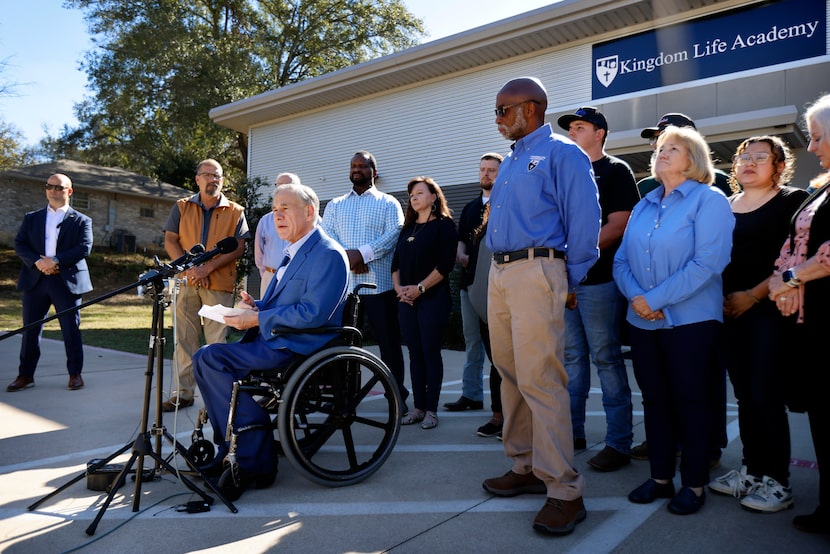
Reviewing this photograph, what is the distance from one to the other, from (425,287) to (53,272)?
3.37 meters

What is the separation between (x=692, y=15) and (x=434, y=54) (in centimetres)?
490

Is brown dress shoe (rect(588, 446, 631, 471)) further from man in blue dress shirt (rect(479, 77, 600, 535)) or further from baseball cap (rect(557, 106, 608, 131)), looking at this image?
baseball cap (rect(557, 106, 608, 131))

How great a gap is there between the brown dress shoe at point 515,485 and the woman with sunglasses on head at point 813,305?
42.3 inches

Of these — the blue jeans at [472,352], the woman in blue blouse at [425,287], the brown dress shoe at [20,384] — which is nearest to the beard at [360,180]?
the woman in blue blouse at [425,287]

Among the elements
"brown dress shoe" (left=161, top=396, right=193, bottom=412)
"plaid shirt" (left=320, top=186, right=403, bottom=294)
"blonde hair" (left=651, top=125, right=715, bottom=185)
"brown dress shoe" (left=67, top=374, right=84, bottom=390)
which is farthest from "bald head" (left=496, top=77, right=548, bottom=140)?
"brown dress shoe" (left=67, top=374, right=84, bottom=390)

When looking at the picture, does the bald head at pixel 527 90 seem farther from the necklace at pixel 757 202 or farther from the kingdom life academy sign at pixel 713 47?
the kingdom life academy sign at pixel 713 47

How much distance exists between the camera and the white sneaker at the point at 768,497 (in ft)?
9.06

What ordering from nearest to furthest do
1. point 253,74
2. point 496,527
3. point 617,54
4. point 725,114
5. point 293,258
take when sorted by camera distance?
point 496,527
point 293,258
point 725,114
point 617,54
point 253,74

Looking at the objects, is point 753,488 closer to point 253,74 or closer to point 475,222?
point 475,222

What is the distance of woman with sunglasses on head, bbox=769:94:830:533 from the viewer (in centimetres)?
254

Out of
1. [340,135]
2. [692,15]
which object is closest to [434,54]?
[340,135]

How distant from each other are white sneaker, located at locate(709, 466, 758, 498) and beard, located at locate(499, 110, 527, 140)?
6.22 feet

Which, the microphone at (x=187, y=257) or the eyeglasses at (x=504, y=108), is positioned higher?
the eyeglasses at (x=504, y=108)

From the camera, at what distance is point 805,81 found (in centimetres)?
908
